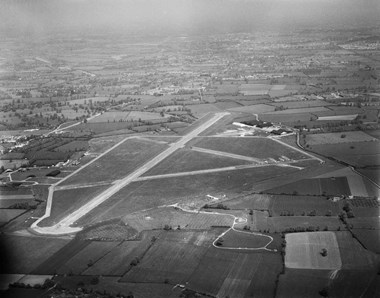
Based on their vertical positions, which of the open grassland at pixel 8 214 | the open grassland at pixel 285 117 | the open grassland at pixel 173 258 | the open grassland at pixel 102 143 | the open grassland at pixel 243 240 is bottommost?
the open grassland at pixel 8 214

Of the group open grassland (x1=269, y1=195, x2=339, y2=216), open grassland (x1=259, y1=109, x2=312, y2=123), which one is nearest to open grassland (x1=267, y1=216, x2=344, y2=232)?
open grassland (x1=269, y1=195, x2=339, y2=216)

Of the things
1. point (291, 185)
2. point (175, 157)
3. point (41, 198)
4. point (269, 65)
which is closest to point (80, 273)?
point (41, 198)

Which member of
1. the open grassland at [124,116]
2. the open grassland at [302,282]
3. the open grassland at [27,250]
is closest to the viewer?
the open grassland at [302,282]

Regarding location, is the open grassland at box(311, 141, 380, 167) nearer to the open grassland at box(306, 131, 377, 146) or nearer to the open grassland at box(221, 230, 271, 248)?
the open grassland at box(306, 131, 377, 146)

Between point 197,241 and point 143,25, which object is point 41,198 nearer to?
point 197,241

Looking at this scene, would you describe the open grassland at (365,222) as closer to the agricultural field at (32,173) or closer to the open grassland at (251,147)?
the open grassland at (251,147)

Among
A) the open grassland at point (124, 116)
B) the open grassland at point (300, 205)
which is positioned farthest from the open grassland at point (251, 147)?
the open grassland at point (124, 116)

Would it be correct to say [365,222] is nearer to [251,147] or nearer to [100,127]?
[251,147]
